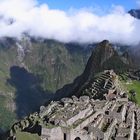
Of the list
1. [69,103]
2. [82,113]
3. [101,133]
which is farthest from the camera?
[69,103]

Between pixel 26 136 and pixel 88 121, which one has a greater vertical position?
pixel 88 121

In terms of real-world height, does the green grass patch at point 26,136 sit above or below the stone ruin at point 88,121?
below

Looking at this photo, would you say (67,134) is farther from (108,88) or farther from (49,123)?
(108,88)

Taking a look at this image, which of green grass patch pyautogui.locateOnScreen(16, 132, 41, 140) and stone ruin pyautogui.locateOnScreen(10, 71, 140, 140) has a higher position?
stone ruin pyautogui.locateOnScreen(10, 71, 140, 140)

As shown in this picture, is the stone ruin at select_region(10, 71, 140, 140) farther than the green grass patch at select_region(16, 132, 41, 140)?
Yes

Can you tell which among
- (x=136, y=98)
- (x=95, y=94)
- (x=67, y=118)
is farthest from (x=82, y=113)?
(x=136, y=98)

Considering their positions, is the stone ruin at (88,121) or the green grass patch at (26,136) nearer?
the green grass patch at (26,136)

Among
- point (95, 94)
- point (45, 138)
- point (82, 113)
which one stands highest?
point (95, 94)

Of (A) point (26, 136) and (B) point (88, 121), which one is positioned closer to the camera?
(A) point (26, 136)
